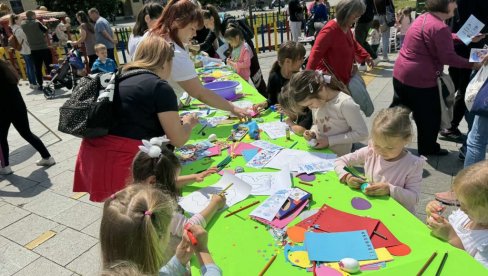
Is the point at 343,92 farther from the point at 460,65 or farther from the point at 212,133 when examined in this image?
the point at 460,65

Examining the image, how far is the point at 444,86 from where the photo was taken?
3551 millimetres

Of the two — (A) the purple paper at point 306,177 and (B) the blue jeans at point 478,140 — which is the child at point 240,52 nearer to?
(B) the blue jeans at point 478,140

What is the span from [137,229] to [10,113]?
405 cm

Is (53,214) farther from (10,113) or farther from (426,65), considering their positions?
(426,65)

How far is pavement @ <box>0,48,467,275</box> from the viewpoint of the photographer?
286 centimetres

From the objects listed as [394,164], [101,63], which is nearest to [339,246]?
[394,164]

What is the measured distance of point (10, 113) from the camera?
14.4ft

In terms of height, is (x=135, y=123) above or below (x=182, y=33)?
below

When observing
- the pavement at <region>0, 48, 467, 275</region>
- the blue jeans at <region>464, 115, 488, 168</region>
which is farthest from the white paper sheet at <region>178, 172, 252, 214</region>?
the blue jeans at <region>464, 115, 488, 168</region>

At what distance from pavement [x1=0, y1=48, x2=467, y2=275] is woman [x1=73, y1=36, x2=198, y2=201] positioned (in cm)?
90

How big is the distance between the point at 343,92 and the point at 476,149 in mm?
1227

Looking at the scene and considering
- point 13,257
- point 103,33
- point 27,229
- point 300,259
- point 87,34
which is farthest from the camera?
point 87,34

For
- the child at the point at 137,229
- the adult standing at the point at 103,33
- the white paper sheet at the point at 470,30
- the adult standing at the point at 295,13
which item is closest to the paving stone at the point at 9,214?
the child at the point at 137,229

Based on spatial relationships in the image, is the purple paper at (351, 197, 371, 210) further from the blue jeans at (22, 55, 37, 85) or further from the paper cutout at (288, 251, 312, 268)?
the blue jeans at (22, 55, 37, 85)
